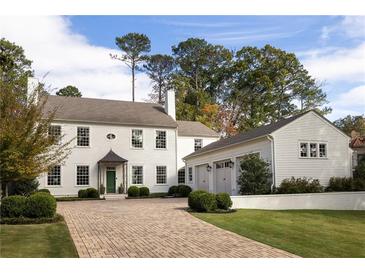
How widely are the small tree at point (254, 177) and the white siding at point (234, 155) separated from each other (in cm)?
100

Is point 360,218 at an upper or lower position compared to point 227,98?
lower

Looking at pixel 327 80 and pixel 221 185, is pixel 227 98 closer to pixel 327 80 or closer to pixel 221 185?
pixel 327 80

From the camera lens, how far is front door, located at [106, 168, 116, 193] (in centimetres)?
3055

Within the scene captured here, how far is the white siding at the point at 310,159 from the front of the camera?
2116cm

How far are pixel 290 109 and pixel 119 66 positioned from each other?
20763mm

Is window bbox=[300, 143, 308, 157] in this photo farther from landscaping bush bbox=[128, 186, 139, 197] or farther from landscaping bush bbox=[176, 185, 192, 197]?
landscaping bush bbox=[128, 186, 139, 197]

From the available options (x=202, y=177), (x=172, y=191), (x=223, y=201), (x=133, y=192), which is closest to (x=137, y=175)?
(x=133, y=192)

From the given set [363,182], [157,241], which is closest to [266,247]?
[157,241]

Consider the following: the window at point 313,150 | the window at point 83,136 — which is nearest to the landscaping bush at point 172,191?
the window at point 83,136

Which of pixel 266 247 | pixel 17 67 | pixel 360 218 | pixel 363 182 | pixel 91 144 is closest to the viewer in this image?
pixel 266 247

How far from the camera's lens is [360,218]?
16812 millimetres

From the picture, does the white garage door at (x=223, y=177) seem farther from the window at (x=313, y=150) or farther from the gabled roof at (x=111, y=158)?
the gabled roof at (x=111, y=158)

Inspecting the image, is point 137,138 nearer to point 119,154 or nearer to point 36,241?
point 119,154

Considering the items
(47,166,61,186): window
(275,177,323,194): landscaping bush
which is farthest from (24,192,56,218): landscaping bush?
(47,166,61,186): window
